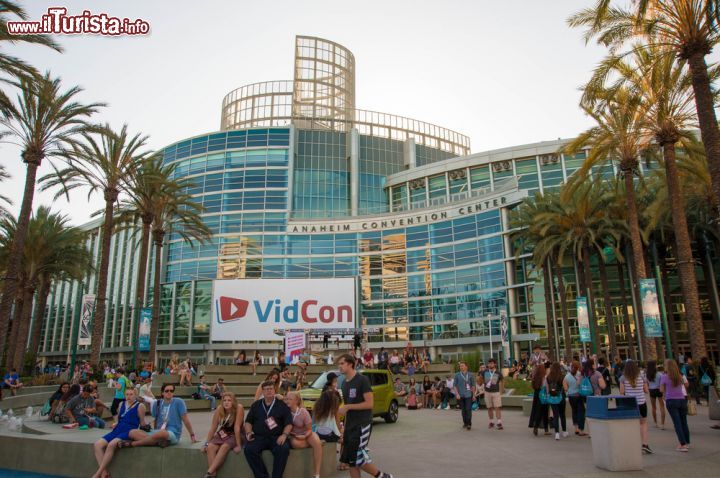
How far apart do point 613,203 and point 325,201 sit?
30642mm

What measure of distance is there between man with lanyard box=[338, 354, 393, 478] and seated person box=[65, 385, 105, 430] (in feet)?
28.6

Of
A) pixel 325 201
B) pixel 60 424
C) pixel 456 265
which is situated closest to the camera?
pixel 60 424

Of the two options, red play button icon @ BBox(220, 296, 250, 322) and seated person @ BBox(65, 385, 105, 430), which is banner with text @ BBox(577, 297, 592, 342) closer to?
seated person @ BBox(65, 385, 105, 430)

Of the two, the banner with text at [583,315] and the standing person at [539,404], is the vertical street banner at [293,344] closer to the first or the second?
the banner with text at [583,315]

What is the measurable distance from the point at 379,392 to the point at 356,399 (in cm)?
917

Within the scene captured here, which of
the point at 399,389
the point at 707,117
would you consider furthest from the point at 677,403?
the point at 399,389

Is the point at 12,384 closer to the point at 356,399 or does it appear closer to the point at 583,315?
the point at 356,399

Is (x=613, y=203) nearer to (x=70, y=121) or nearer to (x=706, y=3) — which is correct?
(x=706, y=3)

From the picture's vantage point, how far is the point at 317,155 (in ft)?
194

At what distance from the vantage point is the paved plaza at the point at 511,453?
827 cm

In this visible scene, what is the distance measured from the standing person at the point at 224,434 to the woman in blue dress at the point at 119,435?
55.6 inches

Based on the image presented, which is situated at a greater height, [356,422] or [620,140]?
[620,140]

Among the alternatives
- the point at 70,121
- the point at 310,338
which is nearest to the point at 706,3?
the point at 70,121

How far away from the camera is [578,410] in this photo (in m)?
12.5
